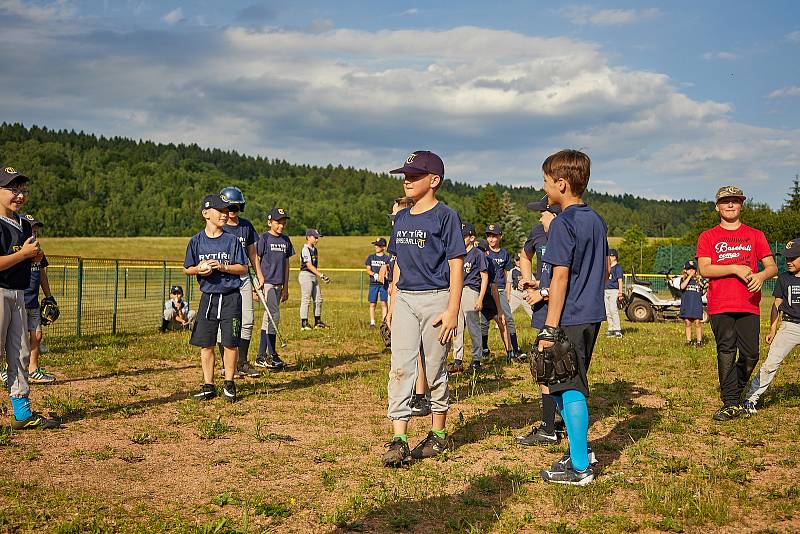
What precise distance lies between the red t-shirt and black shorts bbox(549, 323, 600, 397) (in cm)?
278

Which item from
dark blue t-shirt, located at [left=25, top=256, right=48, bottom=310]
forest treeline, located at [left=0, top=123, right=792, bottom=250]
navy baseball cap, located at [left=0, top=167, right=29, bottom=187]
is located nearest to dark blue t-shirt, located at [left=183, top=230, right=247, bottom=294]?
navy baseball cap, located at [left=0, top=167, right=29, bottom=187]

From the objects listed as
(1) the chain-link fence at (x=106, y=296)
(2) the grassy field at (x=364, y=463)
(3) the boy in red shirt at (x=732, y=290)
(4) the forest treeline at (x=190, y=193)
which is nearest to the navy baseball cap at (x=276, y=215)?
(2) the grassy field at (x=364, y=463)

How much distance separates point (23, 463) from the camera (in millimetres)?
5480

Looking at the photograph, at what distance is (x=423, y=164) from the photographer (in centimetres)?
576

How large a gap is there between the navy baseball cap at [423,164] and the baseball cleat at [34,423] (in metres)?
4.03

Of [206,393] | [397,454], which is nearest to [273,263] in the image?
[206,393]

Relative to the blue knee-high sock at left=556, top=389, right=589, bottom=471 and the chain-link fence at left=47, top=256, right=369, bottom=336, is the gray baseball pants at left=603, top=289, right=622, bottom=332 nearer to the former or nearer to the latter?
the chain-link fence at left=47, top=256, right=369, bottom=336

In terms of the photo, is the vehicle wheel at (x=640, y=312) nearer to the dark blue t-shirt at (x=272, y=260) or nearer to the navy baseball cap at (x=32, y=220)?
the dark blue t-shirt at (x=272, y=260)

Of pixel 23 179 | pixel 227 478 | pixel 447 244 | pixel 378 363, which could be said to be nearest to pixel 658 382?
pixel 378 363

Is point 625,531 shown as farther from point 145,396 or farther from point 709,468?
point 145,396

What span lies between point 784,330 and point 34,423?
295 inches

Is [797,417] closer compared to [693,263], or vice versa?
[797,417]

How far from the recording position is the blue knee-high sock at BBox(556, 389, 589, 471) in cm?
493

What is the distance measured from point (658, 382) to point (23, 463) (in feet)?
24.8
